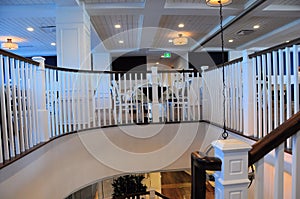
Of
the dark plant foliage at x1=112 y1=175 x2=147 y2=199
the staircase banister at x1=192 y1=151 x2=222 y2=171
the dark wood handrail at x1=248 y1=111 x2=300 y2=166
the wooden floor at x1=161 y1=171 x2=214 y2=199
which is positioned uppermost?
the dark wood handrail at x1=248 y1=111 x2=300 y2=166

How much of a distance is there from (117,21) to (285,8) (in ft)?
13.5

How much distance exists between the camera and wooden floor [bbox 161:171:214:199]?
7.04m

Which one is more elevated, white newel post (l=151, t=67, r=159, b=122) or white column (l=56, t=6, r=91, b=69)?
white column (l=56, t=6, r=91, b=69)

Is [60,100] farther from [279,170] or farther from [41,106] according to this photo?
[279,170]

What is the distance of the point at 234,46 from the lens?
10125 mm

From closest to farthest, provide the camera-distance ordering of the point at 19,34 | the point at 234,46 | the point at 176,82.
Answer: the point at 176,82
the point at 19,34
the point at 234,46

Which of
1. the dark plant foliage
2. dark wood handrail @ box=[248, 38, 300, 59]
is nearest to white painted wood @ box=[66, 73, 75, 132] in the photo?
dark wood handrail @ box=[248, 38, 300, 59]

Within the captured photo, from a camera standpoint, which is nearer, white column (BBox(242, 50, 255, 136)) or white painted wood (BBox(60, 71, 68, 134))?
white column (BBox(242, 50, 255, 136))

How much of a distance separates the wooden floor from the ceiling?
4.88 metres

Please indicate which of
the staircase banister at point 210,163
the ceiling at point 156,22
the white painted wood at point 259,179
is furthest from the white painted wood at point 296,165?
the ceiling at point 156,22

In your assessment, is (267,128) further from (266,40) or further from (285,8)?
(266,40)

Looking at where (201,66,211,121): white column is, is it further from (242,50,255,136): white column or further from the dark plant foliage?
the dark plant foliage

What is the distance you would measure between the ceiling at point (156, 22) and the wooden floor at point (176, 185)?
4884 millimetres

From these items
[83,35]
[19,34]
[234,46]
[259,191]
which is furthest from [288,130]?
[234,46]
